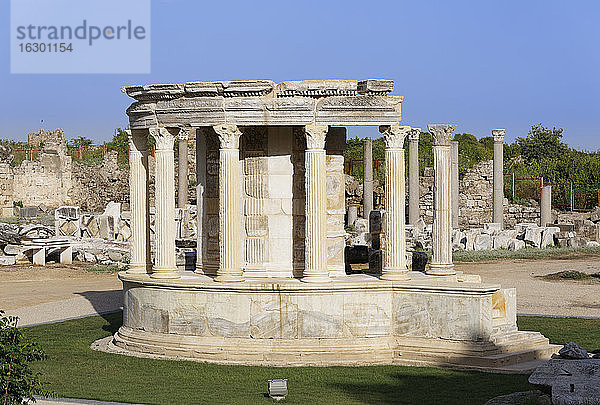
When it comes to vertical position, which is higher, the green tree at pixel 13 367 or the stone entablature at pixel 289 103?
the stone entablature at pixel 289 103

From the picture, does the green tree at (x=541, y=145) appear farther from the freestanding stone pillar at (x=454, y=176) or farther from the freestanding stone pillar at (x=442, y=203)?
the freestanding stone pillar at (x=442, y=203)

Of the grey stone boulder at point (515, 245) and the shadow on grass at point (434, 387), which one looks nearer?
the shadow on grass at point (434, 387)

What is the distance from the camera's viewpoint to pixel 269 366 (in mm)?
13703

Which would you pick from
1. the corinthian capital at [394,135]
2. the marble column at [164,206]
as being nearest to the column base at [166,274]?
the marble column at [164,206]

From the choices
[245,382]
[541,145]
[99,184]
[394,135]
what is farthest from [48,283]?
[541,145]

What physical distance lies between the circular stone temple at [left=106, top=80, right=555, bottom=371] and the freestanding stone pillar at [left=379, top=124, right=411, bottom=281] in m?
0.02

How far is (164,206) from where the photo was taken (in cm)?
1505

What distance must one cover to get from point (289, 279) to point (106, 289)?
10.3 metres

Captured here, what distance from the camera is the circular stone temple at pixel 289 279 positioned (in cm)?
1405

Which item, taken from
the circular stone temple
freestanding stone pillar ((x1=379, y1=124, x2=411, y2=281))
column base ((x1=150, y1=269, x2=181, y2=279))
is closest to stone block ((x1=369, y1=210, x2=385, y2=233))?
the circular stone temple

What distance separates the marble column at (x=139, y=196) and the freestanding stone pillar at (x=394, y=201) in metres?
4.25

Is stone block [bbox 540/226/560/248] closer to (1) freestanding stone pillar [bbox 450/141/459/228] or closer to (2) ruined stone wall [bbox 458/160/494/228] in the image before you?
(1) freestanding stone pillar [bbox 450/141/459/228]

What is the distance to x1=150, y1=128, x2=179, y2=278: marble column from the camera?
1500 centimetres

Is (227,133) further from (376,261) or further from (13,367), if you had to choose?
(13,367)
